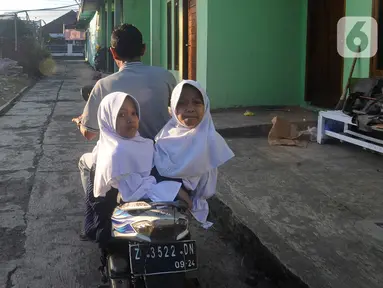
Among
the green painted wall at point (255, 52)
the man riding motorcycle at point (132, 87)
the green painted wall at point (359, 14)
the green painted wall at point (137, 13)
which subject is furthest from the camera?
the green painted wall at point (137, 13)

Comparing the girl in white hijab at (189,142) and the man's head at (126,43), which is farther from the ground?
the man's head at (126,43)

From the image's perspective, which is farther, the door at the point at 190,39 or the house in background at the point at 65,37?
the house in background at the point at 65,37

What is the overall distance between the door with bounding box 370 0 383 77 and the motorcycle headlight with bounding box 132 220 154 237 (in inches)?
223

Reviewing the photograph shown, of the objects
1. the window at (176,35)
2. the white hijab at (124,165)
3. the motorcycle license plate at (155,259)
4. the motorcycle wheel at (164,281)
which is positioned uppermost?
the window at (176,35)

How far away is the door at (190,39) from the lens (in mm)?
12016

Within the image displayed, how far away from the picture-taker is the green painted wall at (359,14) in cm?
756

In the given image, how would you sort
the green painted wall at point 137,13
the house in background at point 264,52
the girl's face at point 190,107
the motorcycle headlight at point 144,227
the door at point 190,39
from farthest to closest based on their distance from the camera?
the green painted wall at point 137,13
the door at point 190,39
the house in background at point 264,52
the girl's face at point 190,107
the motorcycle headlight at point 144,227

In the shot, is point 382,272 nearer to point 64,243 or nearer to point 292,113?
point 64,243

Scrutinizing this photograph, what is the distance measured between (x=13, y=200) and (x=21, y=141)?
145 inches

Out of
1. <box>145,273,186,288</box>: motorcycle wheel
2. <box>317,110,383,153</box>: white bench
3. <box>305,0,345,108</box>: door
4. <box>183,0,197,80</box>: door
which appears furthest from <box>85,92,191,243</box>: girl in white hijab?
<box>183,0,197,80</box>: door

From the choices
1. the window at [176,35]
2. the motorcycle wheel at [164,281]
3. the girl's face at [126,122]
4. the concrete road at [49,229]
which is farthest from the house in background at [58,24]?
the motorcycle wheel at [164,281]

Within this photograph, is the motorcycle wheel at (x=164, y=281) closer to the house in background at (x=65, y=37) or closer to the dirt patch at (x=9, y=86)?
the dirt patch at (x=9, y=86)

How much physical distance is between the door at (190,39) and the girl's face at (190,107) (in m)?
9.12

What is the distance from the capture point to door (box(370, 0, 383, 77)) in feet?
23.9
